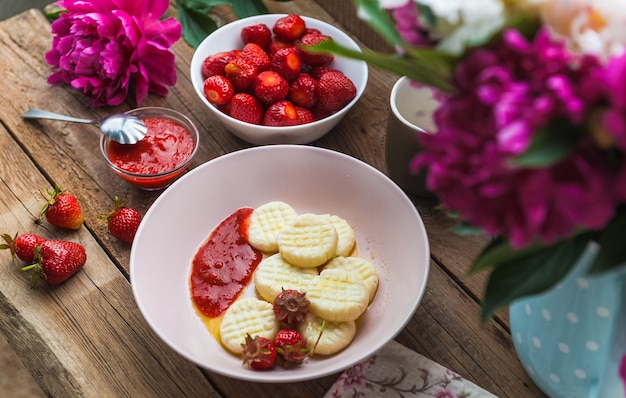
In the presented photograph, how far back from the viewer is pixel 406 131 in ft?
4.16

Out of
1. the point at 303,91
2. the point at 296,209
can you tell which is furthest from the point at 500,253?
the point at 303,91

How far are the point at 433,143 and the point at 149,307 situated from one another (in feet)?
2.06

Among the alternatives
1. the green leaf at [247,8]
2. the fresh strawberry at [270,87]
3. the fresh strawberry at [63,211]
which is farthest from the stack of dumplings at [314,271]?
the green leaf at [247,8]

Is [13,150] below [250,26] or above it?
below

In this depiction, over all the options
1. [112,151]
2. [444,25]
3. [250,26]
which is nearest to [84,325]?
[112,151]

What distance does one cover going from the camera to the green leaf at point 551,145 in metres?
0.60

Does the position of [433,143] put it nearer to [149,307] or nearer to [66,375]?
[149,307]

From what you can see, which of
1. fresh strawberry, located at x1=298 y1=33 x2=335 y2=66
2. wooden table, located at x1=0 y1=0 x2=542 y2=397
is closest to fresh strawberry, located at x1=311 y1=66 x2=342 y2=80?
fresh strawberry, located at x1=298 y1=33 x2=335 y2=66

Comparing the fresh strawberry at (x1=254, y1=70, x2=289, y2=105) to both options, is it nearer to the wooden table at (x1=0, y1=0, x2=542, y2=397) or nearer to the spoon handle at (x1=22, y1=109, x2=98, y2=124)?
the wooden table at (x1=0, y1=0, x2=542, y2=397)

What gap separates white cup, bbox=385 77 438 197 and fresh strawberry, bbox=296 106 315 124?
0.58 feet

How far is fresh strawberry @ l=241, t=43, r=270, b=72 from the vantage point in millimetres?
1479

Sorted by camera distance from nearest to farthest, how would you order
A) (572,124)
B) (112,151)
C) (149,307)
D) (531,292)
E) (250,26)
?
1. (572,124)
2. (531,292)
3. (149,307)
4. (112,151)
5. (250,26)

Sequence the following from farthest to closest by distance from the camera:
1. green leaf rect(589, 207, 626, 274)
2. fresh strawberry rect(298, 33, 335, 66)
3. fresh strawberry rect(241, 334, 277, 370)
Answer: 1. fresh strawberry rect(298, 33, 335, 66)
2. fresh strawberry rect(241, 334, 277, 370)
3. green leaf rect(589, 207, 626, 274)

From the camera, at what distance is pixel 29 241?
1.29 metres
